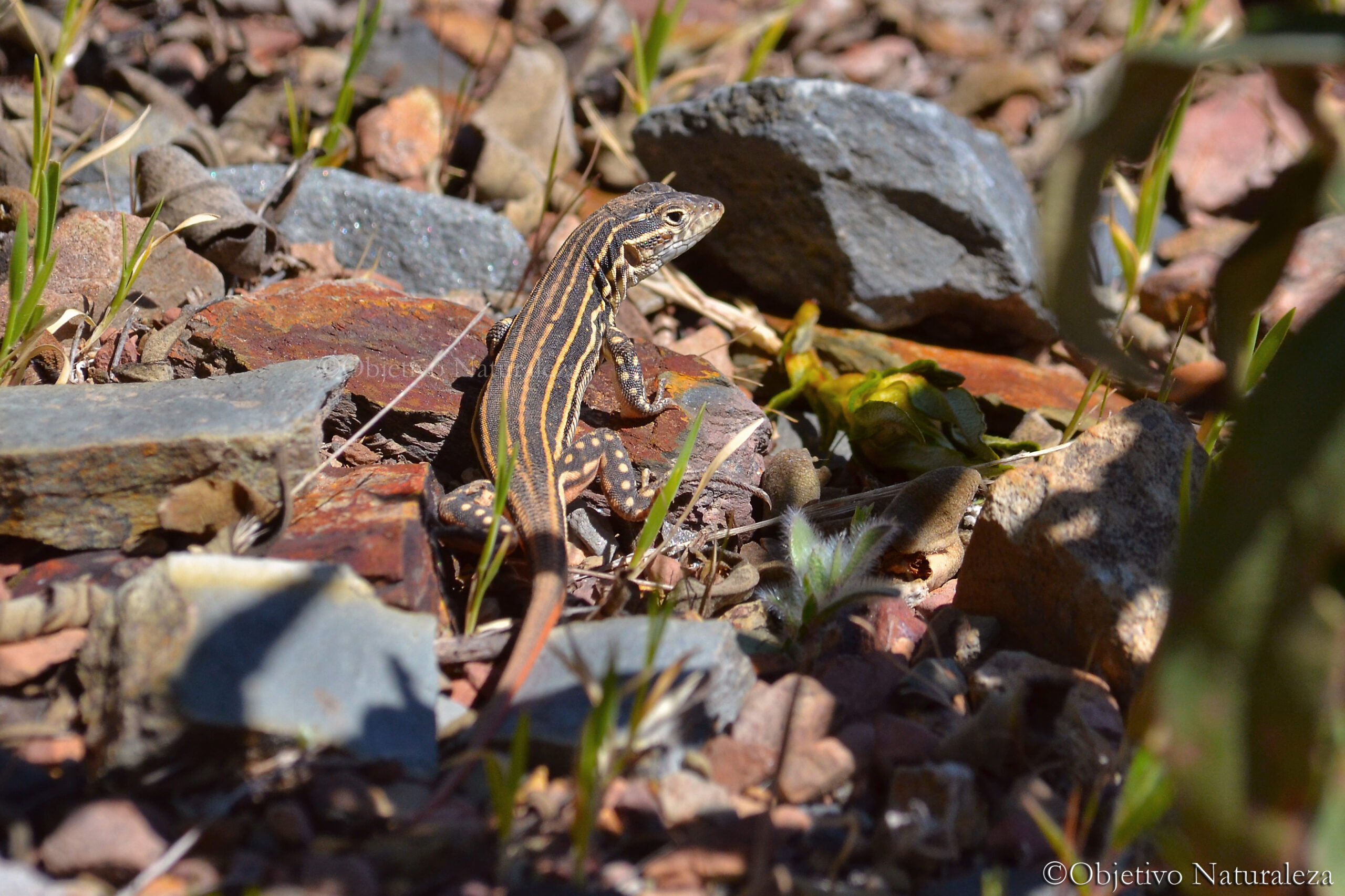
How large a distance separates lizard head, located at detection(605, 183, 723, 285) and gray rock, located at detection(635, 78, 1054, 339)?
53cm

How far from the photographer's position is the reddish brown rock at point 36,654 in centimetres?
223

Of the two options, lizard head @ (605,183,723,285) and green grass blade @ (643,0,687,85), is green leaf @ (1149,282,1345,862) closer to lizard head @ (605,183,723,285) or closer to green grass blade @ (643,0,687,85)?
lizard head @ (605,183,723,285)

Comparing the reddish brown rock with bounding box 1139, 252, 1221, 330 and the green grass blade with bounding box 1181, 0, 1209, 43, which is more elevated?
the green grass blade with bounding box 1181, 0, 1209, 43

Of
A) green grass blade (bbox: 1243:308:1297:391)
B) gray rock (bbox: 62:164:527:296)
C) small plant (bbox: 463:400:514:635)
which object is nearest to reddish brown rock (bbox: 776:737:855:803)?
small plant (bbox: 463:400:514:635)

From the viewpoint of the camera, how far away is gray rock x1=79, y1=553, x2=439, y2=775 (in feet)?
6.55

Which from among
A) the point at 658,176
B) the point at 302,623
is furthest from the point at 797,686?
the point at 658,176

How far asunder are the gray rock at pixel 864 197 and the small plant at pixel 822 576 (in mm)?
2406

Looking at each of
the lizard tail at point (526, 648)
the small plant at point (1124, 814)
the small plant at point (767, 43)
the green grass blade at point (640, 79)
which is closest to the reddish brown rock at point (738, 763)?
the lizard tail at point (526, 648)

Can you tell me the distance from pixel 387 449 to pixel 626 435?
101cm

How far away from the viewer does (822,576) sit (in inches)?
111

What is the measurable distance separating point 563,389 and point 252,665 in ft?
6.84

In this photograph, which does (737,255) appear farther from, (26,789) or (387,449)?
(26,789)

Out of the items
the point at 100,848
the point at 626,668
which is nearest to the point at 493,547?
the point at 626,668

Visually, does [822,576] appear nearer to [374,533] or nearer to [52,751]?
[374,533]
